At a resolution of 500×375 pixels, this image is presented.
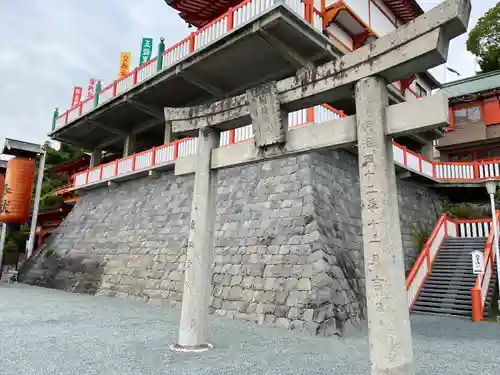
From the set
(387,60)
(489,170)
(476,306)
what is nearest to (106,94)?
(387,60)

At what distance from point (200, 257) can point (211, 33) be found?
8.60m

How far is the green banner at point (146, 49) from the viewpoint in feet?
56.4

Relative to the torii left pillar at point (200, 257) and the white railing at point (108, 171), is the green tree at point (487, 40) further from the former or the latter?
the torii left pillar at point (200, 257)

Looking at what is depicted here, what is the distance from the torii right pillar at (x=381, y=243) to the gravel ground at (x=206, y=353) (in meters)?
1.23

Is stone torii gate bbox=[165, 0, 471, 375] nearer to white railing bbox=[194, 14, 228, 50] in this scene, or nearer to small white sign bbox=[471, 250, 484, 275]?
small white sign bbox=[471, 250, 484, 275]

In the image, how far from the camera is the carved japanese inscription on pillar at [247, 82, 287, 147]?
4930 mm

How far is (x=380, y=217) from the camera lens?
375 cm

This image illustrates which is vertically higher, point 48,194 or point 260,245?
point 48,194

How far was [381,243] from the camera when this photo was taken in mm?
3689

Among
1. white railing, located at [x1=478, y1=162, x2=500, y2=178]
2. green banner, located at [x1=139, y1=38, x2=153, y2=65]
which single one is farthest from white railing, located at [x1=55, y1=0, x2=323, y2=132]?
white railing, located at [x1=478, y1=162, x2=500, y2=178]

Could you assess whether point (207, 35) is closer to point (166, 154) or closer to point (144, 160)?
point (166, 154)

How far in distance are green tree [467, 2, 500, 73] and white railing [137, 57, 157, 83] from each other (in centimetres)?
2416

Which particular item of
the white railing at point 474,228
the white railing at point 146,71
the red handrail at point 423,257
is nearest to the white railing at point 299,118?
the red handrail at point 423,257

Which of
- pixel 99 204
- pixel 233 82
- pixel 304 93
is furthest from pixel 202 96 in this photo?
pixel 304 93
